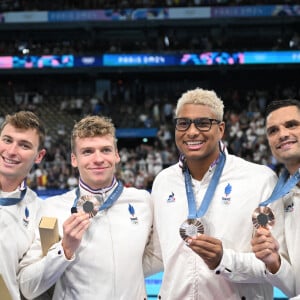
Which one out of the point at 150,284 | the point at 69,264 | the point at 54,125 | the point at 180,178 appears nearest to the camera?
the point at 69,264

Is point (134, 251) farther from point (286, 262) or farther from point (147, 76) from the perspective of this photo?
point (147, 76)

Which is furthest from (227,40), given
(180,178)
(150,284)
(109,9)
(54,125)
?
(180,178)

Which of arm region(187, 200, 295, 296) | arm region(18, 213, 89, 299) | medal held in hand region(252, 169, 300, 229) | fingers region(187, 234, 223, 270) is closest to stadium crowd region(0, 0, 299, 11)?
medal held in hand region(252, 169, 300, 229)

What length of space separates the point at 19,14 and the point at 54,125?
5244 mm

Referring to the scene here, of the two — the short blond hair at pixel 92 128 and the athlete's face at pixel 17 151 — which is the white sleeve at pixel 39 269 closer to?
the athlete's face at pixel 17 151

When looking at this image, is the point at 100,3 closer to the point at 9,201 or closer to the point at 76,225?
the point at 9,201

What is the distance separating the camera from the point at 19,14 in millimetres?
20922

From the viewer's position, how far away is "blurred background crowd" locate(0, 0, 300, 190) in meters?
19.8

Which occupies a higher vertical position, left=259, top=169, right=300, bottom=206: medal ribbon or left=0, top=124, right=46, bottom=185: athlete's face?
left=0, top=124, right=46, bottom=185: athlete's face

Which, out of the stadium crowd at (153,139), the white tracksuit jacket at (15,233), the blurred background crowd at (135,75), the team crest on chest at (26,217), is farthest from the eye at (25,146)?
the blurred background crowd at (135,75)

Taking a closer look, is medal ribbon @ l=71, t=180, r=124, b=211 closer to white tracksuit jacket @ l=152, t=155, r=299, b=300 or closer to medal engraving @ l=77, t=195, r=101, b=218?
medal engraving @ l=77, t=195, r=101, b=218

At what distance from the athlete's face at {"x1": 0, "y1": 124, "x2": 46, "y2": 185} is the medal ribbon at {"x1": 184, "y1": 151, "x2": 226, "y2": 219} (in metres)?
1.01

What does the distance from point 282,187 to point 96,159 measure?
113 cm

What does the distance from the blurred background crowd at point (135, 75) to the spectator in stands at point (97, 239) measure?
15.2 meters
